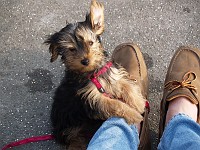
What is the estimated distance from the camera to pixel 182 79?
298cm

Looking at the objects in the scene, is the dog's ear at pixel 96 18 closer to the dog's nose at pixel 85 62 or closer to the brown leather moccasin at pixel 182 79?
the dog's nose at pixel 85 62

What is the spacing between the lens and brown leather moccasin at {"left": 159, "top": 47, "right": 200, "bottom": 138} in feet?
9.30

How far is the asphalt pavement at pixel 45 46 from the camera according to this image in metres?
3.10

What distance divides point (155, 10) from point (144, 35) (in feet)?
0.96

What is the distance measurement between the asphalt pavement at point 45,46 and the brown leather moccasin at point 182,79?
0.21 metres

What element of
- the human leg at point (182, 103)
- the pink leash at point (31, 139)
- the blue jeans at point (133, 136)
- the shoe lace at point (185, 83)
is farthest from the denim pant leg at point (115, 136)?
the pink leash at point (31, 139)

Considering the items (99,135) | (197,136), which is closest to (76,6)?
(99,135)

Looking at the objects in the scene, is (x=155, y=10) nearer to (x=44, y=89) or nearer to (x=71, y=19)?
(x=71, y=19)

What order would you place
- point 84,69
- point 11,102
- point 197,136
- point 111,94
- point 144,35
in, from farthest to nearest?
point 144,35
point 11,102
point 111,94
point 84,69
point 197,136

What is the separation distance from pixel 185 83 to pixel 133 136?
0.70 metres

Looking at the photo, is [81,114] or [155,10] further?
[155,10]

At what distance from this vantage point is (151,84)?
320 centimetres

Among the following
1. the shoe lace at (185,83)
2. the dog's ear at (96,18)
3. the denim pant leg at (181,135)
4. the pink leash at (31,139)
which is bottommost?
the pink leash at (31,139)

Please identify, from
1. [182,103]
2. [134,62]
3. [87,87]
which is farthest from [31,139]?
[182,103]
